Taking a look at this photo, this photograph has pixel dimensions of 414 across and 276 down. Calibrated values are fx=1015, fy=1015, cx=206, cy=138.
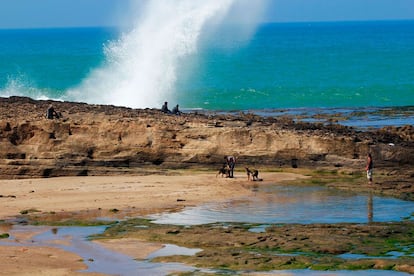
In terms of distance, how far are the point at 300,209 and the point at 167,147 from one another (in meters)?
6.78

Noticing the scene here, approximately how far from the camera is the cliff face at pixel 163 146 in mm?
28219

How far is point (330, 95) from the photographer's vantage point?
6191cm

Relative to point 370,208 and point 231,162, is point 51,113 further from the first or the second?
point 370,208

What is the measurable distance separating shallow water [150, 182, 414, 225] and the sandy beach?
0.85 m

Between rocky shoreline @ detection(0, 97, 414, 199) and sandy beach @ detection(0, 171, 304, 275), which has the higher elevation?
rocky shoreline @ detection(0, 97, 414, 199)

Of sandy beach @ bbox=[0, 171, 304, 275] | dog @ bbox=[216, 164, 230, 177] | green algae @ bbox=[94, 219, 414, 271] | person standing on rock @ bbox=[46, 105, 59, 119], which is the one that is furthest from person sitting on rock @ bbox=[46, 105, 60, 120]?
green algae @ bbox=[94, 219, 414, 271]

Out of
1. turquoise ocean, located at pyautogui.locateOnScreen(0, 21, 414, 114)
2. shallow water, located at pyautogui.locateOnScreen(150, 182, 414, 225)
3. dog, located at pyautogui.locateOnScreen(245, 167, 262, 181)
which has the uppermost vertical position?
turquoise ocean, located at pyautogui.locateOnScreen(0, 21, 414, 114)

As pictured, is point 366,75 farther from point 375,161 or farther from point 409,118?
point 375,161

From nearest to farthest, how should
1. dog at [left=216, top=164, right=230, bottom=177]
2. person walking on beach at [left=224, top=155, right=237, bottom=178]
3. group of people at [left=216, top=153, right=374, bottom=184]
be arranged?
group of people at [left=216, top=153, right=374, bottom=184]
dog at [left=216, top=164, right=230, bottom=177]
person walking on beach at [left=224, top=155, right=237, bottom=178]

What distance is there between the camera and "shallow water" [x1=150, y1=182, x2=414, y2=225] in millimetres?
22016

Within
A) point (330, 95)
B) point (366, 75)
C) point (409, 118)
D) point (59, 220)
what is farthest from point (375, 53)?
point (59, 220)

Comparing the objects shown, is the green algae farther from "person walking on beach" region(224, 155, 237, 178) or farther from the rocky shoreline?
the rocky shoreline

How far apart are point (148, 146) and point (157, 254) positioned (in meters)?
10.5

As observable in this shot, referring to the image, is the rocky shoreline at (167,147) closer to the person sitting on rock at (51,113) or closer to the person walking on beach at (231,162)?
the person sitting on rock at (51,113)
